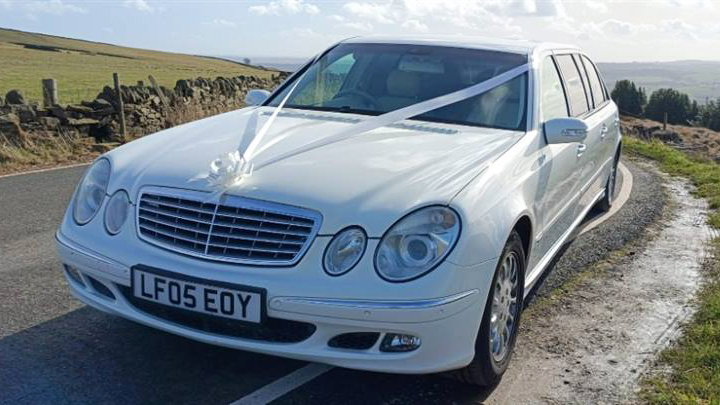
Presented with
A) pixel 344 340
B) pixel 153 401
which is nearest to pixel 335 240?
pixel 344 340

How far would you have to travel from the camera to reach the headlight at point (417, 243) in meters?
2.88

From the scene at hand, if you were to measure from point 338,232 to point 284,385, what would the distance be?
88cm

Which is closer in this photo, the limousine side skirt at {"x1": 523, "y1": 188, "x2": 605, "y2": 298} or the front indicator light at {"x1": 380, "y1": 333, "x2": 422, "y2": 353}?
the front indicator light at {"x1": 380, "y1": 333, "x2": 422, "y2": 353}

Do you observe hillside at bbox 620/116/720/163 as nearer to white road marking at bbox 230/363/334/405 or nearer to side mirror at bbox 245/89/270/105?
side mirror at bbox 245/89/270/105

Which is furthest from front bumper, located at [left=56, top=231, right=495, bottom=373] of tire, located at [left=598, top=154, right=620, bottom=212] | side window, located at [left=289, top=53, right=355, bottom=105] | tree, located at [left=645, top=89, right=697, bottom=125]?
tree, located at [left=645, top=89, right=697, bottom=125]

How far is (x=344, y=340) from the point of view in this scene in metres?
2.99

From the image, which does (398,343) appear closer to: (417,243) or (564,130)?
(417,243)

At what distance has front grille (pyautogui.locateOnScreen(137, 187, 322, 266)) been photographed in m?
3.01

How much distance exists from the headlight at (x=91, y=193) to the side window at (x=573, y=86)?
10.4ft

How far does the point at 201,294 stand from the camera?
9.77ft

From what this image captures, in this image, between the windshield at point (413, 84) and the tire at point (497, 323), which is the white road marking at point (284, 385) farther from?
the windshield at point (413, 84)

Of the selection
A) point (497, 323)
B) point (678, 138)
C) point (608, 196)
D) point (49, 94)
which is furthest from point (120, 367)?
point (678, 138)

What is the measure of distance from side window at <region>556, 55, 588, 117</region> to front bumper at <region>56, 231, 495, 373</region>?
249cm

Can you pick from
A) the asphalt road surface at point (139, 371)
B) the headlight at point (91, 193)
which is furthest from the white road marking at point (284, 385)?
the headlight at point (91, 193)
